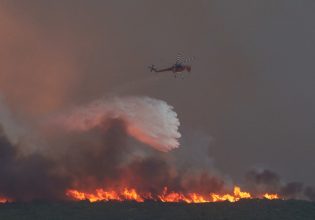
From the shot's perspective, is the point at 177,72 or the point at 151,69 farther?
the point at 151,69

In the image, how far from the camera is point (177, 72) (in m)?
182

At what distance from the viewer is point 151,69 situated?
640 ft

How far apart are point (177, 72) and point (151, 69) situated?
48.8 ft
